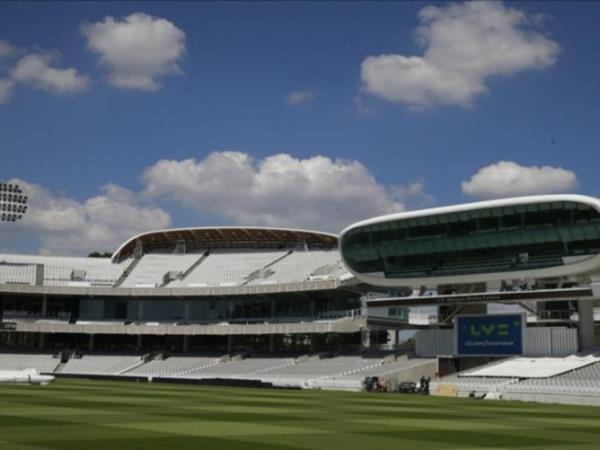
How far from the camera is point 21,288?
9831 cm

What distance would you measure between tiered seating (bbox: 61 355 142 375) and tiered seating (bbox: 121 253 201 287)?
1010cm

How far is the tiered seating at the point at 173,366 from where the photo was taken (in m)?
90.5

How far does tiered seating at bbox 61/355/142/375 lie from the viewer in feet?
309

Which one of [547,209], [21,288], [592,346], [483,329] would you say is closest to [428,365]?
[483,329]

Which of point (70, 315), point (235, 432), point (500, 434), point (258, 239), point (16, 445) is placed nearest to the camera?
point (16, 445)

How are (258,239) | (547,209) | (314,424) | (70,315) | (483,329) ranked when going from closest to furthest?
(314,424)
(547,209)
(483,329)
(70,315)
(258,239)

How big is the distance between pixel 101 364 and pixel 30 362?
8.35 metres

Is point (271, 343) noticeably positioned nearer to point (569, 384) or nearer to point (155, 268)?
point (155, 268)

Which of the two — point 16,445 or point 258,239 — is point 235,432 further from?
point 258,239

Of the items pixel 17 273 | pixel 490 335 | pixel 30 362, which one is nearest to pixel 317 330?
pixel 490 335

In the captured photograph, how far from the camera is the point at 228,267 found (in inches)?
4198

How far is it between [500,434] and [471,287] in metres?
47.0

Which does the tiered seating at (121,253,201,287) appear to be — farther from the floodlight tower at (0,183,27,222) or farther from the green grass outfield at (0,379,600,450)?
the green grass outfield at (0,379,600,450)

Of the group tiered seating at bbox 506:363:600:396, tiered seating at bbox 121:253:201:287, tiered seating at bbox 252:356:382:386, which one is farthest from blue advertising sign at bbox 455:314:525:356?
tiered seating at bbox 121:253:201:287
